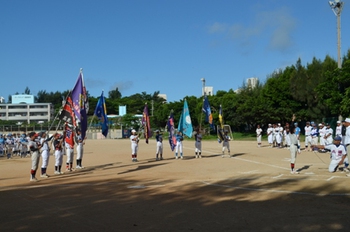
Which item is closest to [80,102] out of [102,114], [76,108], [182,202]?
[76,108]

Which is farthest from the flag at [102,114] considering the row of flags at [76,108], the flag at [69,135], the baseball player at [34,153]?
the baseball player at [34,153]

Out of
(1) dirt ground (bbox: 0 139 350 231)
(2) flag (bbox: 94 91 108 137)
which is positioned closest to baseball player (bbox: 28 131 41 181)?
(1) dirt ground (bbox: 0 139 350 231)

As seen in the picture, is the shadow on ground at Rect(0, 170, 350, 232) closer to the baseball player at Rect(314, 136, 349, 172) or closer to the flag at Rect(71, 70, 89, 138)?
the baseball player at Rect(314, 136, 349, 172)

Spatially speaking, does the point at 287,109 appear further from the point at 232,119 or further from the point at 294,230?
the point at 294,230

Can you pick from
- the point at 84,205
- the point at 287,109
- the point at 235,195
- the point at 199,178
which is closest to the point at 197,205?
the point at 235,195

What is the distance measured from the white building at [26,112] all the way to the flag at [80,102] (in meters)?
111

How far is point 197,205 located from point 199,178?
522cm

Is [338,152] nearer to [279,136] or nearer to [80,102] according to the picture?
[80,102]

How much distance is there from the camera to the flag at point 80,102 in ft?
56.9

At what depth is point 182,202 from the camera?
10625 mm

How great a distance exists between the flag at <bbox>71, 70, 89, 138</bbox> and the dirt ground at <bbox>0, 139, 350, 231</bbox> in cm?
233

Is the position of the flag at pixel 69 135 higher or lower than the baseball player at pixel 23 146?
higher

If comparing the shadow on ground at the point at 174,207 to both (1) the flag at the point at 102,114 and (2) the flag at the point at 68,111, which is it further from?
(1) the flag at the point at 102,114

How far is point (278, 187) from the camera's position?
12.7 meters
